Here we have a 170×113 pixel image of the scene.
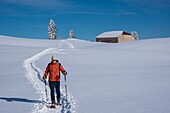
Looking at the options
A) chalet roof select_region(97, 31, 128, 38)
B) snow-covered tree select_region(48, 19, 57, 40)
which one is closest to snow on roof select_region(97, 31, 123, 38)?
chalet roof select_region(97, 31, 128, 38)

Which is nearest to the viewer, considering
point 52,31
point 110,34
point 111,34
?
point 111,34

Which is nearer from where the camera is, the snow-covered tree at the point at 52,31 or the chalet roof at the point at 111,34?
the chalet roof at the point at 111,34

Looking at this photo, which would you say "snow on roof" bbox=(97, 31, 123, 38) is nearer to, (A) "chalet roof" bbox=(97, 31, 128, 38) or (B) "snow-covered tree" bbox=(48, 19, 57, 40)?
(A) "chalet roof" bbox=(97, 31, 128, 38)

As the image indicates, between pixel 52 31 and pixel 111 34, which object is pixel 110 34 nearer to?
pixel 111 34

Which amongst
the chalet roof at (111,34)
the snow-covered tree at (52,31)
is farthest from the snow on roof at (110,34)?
the snow-covered tree at (52,31)

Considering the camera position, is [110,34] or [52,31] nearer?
[110,34]

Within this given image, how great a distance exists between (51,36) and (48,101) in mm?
97577

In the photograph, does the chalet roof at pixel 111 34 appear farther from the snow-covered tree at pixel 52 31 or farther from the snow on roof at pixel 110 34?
the snow-covered tree at pixel 52 31

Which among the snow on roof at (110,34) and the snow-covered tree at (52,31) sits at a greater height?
the snow-covered tree at (52,31)

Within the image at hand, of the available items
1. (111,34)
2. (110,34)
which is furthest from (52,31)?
(111,34)

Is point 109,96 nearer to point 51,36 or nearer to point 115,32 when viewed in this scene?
point 115,32

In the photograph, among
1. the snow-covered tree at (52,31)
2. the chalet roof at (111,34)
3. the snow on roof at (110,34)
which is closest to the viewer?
the chalet roof at (111,34)

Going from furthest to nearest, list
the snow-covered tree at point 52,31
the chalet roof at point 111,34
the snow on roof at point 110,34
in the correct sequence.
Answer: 1. the snow-covered tree at point 52,31
2. the snow on roof at point 110,34
3. the chalet roof at point 111,34

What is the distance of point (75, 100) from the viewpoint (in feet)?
32.0
